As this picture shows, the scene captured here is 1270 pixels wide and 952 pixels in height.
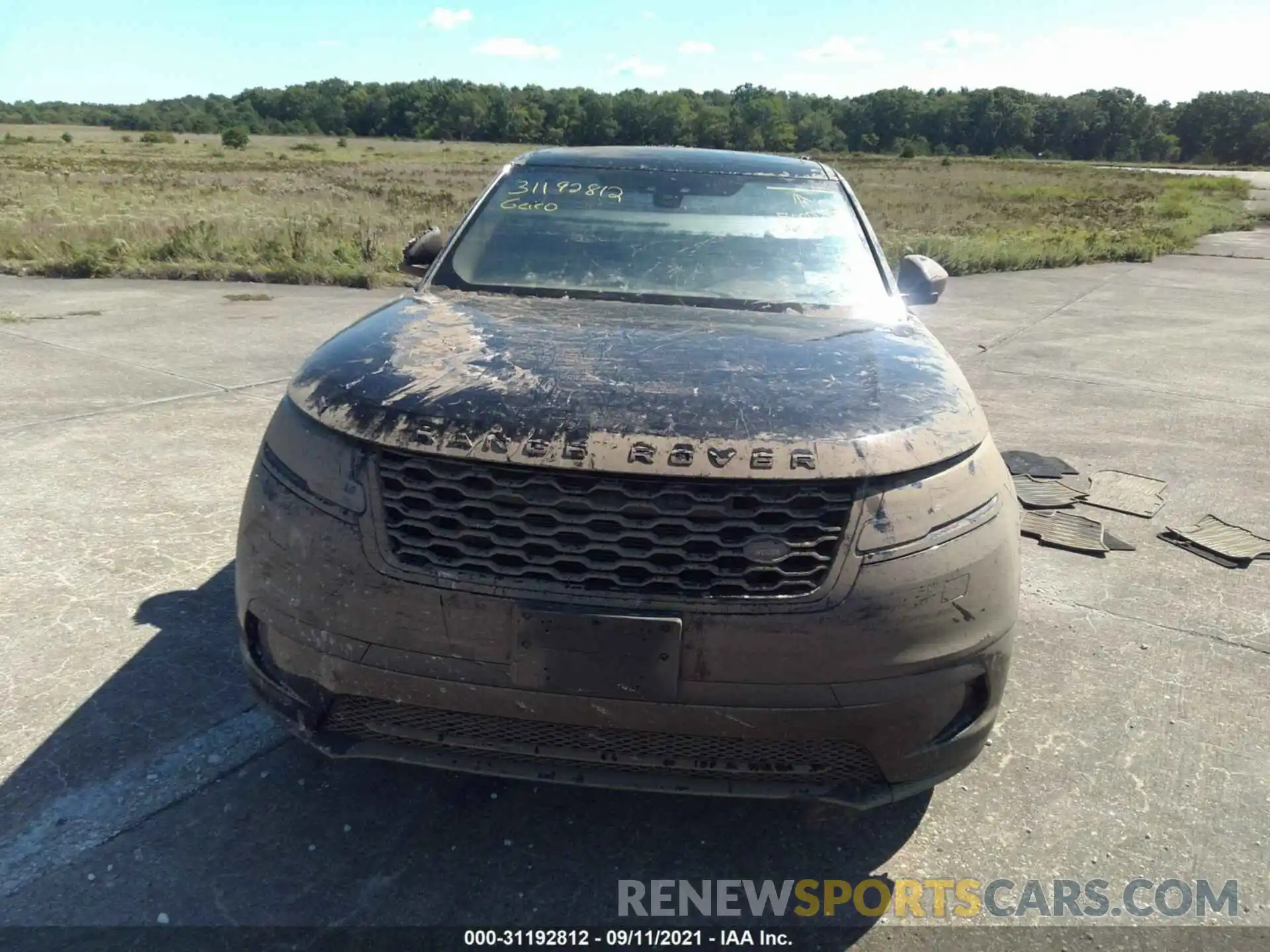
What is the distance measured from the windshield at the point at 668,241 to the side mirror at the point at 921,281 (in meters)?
0.47

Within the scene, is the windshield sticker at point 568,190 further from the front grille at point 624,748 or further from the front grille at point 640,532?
the front grille at point 624,748

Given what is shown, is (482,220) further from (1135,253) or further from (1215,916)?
(1135,253)

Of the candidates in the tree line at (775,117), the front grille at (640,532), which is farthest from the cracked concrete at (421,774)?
the tree line at (775,117)

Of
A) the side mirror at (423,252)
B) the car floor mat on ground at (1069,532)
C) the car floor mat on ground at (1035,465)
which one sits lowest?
the car floor mat on ground at (1069,532)

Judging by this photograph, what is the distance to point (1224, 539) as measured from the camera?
464 cm

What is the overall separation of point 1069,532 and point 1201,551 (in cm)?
59

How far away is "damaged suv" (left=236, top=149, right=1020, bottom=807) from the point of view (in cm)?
202

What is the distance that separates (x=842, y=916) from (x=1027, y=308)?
37.4ft

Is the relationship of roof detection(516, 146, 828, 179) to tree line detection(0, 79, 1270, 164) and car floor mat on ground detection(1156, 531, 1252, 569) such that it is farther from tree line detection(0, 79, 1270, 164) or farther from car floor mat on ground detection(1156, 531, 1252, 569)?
tree line detection(0, 79, 1270, 164)

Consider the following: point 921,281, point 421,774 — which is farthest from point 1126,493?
point 421,774

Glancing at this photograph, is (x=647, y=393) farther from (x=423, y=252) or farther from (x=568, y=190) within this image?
(x=423, y=252)

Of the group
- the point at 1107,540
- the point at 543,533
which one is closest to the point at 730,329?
the point at 543,533

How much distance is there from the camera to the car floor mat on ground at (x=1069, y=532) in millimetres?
4543

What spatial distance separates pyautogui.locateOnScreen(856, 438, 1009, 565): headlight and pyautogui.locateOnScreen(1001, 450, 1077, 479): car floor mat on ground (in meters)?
3.44
